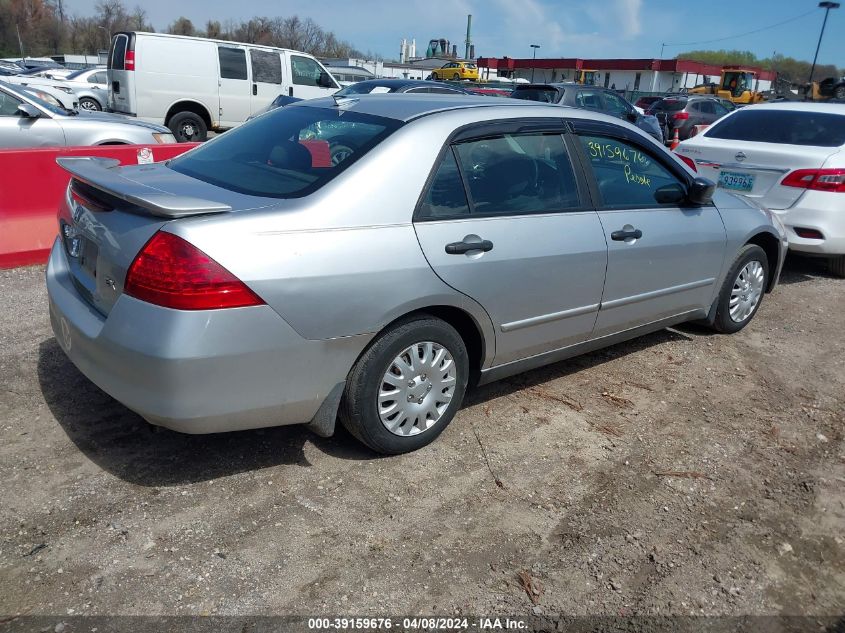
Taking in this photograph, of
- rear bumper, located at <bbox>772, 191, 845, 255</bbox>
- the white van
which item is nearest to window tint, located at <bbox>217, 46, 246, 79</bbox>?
the white van

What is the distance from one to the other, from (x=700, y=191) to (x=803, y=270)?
4126 millimetres

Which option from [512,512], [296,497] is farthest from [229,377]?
[512,512]

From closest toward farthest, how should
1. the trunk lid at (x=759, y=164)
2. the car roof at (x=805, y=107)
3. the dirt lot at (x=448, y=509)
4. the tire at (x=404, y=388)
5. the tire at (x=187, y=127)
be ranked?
the dirt lot at (x=448, y=509) < the tire at (x=404, y=388) < the trunk lid at (x=759, y=164) < the car roof at (x=805, y=107) < the tire at (x=187, y=127)

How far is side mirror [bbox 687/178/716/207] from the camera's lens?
14.7 feet

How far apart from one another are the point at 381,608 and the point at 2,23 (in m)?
82.0

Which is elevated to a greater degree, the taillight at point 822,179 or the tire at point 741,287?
the taillight at point 822,179

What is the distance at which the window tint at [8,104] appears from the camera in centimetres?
842

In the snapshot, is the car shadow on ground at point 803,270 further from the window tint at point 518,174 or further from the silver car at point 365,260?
the window tint at point 518,174

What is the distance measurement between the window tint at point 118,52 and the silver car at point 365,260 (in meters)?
10.7

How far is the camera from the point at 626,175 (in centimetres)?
429

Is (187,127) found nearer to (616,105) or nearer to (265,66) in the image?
(265,66)

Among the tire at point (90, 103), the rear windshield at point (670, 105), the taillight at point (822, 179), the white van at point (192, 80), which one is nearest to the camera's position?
the taillight at point (822, 179)

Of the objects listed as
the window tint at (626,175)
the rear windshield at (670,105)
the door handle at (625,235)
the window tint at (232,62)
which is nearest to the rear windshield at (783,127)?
the window tint at (626,175)

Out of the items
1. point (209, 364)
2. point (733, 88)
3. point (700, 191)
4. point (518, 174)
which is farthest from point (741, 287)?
point (733, 88)
